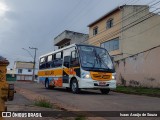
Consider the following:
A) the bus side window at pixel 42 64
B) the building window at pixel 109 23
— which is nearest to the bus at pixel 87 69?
the bus side window at pixel 42 64

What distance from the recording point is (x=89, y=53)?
17766 millimetres

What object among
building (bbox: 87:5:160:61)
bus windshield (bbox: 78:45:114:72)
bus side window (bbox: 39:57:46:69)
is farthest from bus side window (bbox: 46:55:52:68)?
building (bbox: 87:5:160:61)

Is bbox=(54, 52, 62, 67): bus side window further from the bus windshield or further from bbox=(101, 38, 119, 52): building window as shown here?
bbox=(101, 38, 119, 52): building window

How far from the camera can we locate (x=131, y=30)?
34.3 m

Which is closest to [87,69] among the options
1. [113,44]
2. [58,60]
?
[58,60]

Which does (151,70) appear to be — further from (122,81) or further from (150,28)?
(150,28)

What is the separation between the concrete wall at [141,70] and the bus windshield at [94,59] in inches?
210

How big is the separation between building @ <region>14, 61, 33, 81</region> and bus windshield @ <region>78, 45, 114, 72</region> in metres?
89.3

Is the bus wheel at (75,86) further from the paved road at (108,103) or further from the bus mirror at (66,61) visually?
the paved road at (108,103)

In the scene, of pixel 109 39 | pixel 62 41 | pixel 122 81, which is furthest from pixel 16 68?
pixel 122 81

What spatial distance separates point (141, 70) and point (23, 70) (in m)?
87.2

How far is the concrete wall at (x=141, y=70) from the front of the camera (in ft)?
72.1

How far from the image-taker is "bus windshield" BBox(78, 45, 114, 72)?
56.6 ft

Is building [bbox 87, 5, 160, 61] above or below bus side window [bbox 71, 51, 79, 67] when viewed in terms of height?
above
